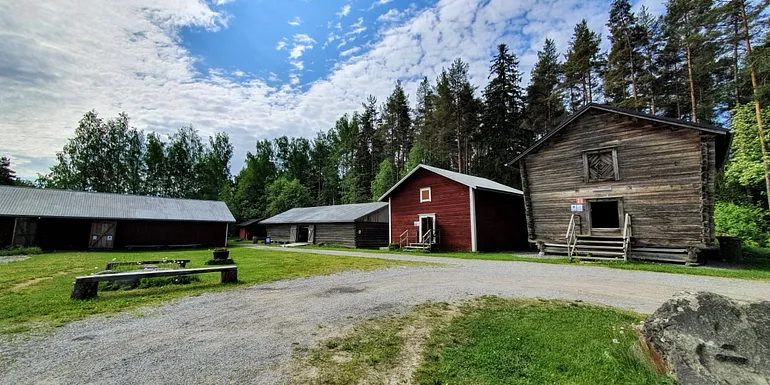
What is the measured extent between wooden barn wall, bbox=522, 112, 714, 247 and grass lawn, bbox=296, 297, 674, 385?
35.1 feet

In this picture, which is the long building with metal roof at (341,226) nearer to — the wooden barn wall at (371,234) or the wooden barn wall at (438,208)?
the wooden barn wall at (371,234)

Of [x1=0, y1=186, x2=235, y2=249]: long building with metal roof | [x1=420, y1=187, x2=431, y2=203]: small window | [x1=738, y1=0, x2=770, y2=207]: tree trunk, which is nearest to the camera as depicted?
[x1=738, y1=0, x2=770, y2=207]: tree trunk

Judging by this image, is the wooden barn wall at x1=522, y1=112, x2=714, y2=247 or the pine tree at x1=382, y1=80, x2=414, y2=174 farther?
the pine tree at x1=382, y1=80, x2=414, y2=174

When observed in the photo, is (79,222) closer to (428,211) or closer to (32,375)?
(428,211)

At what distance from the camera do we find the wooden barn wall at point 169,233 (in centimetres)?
2609

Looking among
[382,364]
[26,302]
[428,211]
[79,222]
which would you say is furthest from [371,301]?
[79,222]

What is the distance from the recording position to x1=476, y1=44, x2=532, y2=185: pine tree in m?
32.8

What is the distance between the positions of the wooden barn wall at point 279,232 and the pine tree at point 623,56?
1251 inches

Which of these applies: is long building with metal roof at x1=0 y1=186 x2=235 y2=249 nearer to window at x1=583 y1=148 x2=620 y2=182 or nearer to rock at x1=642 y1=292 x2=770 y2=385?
→ window at x1=583 y1=148 x2=620 y2=182

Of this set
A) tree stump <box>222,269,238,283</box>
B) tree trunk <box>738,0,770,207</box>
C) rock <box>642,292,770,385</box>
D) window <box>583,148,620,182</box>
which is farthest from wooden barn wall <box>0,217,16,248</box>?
tree trunk <box>738,0,770,207</box>

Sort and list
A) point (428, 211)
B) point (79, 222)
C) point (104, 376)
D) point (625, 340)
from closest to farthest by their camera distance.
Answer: point (104, 376) < point (625, 340) < point (428, 211) < point (79, 222)

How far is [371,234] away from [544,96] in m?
22.4

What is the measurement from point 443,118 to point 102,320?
33856 mm

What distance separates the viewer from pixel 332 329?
5133 millimetres
